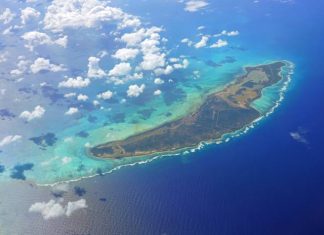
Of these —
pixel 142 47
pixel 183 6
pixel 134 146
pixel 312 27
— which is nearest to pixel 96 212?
pixel 134 146

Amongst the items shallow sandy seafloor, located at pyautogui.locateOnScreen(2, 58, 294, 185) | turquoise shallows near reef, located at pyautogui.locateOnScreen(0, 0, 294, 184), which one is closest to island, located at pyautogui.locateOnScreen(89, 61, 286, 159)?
shallow sandy seafloor, located at pyautogui.locateOnScreen(2, 58, 294, 185)

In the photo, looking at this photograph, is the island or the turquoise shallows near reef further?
the turquoise shallows near reef

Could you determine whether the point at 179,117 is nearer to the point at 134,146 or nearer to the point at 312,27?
the point at 134,146

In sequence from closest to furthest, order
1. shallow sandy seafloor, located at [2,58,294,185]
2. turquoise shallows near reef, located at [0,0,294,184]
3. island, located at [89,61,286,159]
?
1. shallow sandy seafloor, located at [2,58,294,185]
2. island, located at [89,61,286,159]
3. turquoise shallows near reef, located at [0,0,294,184]

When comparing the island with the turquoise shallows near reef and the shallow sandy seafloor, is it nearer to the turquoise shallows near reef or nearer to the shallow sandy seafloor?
the shallow sandy seafloor

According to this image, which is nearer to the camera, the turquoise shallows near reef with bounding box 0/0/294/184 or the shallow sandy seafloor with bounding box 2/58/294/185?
the shallow sandy seafloor with bounding box 2/58/294/185

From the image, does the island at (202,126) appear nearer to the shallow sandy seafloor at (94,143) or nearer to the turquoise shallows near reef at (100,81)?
the shallow sandy seafloor at (94,143)

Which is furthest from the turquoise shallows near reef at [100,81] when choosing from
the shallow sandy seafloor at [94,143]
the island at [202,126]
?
the island at [202,126]

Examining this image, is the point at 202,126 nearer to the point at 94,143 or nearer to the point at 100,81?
the point at 94,143

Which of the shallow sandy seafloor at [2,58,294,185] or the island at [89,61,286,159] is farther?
the island at [89,61,286,159]

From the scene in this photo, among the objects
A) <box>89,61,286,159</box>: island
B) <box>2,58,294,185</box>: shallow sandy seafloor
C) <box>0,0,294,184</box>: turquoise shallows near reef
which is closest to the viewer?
<box>2,58,294,185</box>: shallow sandy seafloor
